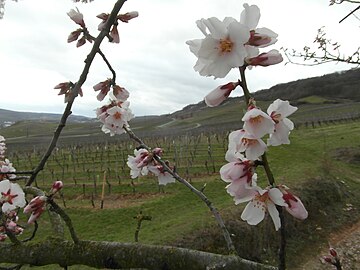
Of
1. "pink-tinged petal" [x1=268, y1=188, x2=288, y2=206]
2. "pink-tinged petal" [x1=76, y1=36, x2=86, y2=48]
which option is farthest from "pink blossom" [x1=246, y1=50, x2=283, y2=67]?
"pink-tinged petal" [x1=76, y1=36, x2=86, y2=48]

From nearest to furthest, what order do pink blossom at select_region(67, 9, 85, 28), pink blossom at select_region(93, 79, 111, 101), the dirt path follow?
pink blossom at select_region(67, 9, 85, 28), pink blossom at select_region(93, 79, 111, 101), the dirt path

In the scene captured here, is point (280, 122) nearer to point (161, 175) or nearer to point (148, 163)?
point (148, 163)

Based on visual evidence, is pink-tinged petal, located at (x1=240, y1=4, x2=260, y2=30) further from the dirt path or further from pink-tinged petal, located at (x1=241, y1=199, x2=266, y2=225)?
the dirt path

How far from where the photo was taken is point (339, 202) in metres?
12.9

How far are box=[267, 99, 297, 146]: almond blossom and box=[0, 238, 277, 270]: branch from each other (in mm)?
391

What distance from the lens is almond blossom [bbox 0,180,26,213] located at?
202 cm

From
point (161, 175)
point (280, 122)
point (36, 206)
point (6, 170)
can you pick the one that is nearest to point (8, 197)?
point (36, 206)

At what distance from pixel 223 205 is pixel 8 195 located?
30.9 feet

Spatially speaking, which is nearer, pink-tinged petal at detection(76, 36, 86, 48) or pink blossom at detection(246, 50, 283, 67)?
pink blossom at detection(246, 50, 283, 67)

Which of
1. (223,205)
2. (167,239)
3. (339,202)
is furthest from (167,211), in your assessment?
(339,202)

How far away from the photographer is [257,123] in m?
1.00

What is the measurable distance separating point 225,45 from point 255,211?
553mm

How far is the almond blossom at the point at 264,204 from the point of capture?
3.46 feet

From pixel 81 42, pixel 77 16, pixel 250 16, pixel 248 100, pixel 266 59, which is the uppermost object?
pixel 77 16
